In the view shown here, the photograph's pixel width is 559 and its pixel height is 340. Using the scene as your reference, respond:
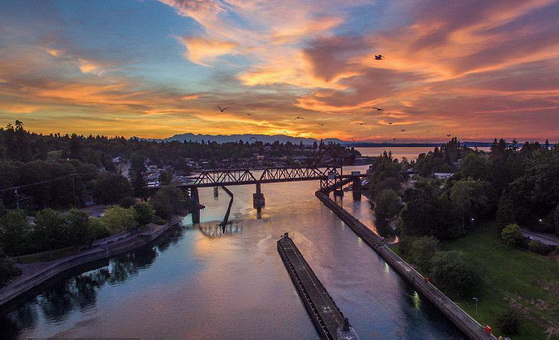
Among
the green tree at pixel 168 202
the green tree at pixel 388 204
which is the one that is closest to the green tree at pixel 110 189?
the green tree at pixel 168 202

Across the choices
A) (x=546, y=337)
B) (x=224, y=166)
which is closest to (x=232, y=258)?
(x=546, y=337)

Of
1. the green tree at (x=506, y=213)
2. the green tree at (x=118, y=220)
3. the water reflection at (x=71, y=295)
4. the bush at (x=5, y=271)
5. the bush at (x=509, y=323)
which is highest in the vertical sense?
the green tree at (x=506, y=213)

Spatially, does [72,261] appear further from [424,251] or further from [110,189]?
[424,251]

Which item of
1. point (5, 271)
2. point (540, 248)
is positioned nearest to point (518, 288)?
point (540, 248)

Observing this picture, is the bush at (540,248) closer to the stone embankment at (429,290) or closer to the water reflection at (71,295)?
the stone embankment at (429,290)

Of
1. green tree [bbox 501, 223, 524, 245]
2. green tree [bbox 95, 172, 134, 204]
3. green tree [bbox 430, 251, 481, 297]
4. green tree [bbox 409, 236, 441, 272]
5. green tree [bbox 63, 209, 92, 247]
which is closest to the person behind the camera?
green tree [bbox 430, 251, 481, 297]

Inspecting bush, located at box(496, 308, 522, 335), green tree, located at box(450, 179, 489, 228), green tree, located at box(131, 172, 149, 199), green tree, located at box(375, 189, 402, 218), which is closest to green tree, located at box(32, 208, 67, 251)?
green tree, located at box(131, 172, 149, 199)

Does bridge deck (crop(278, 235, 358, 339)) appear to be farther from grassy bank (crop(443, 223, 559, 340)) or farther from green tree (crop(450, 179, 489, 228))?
green tree (crop(450, 179, 489, 228))
